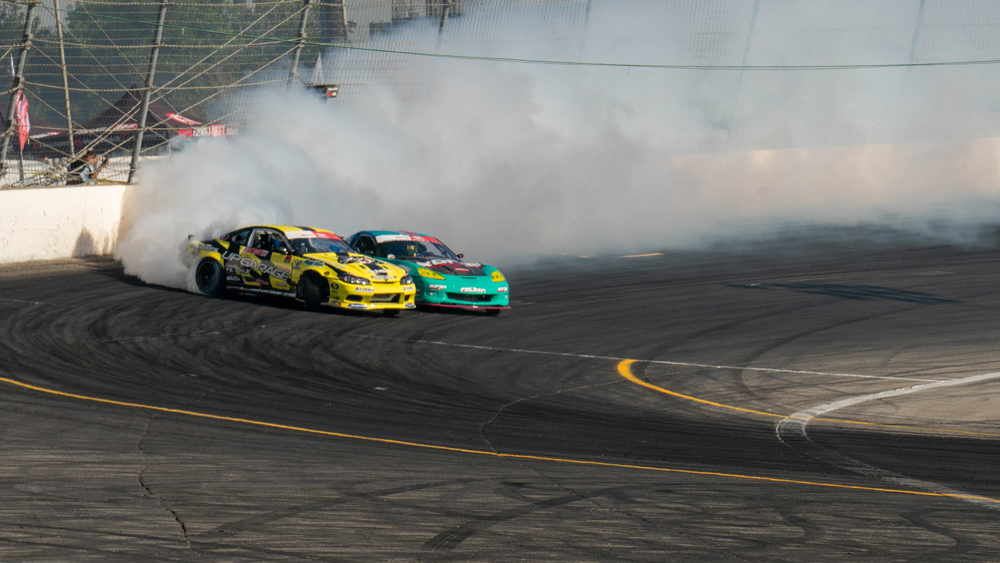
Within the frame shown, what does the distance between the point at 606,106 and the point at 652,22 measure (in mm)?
2616

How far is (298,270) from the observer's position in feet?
47.3

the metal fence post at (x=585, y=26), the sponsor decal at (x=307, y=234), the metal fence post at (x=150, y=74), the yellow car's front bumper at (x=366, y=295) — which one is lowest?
the yellow car's front bumper at (x=366, y=295)

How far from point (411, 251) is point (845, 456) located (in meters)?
8.79

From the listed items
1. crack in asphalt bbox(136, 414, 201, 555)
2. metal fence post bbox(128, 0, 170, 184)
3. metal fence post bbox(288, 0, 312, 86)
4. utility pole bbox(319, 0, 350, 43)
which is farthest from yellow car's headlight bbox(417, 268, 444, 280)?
utility pole bbox(319, 0, 350, 43)

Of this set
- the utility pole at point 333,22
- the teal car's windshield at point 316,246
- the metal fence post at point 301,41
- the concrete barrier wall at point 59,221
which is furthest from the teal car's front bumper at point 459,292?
the utility pole at point 333,22

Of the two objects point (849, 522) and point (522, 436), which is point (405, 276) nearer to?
point (522, 436)

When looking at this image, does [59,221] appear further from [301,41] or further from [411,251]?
[411,251]

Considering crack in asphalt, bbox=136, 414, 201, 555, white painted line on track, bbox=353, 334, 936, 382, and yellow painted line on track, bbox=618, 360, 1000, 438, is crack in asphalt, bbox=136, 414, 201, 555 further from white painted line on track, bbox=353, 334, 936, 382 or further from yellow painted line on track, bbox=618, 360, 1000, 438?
yellow painted line on track, bbox=618, 360, 1000, 438

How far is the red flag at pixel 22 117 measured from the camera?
17.0 meters

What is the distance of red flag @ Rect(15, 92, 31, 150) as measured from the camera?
17.0m

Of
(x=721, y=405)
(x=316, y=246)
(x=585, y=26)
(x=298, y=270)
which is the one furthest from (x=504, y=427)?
(x=585, y=26)

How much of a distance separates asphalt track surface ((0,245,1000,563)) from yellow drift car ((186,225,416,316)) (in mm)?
366

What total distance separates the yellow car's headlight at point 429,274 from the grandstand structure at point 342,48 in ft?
22.3

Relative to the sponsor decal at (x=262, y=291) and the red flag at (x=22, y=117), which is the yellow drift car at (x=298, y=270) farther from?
the red flag at (x=22, y=117)
